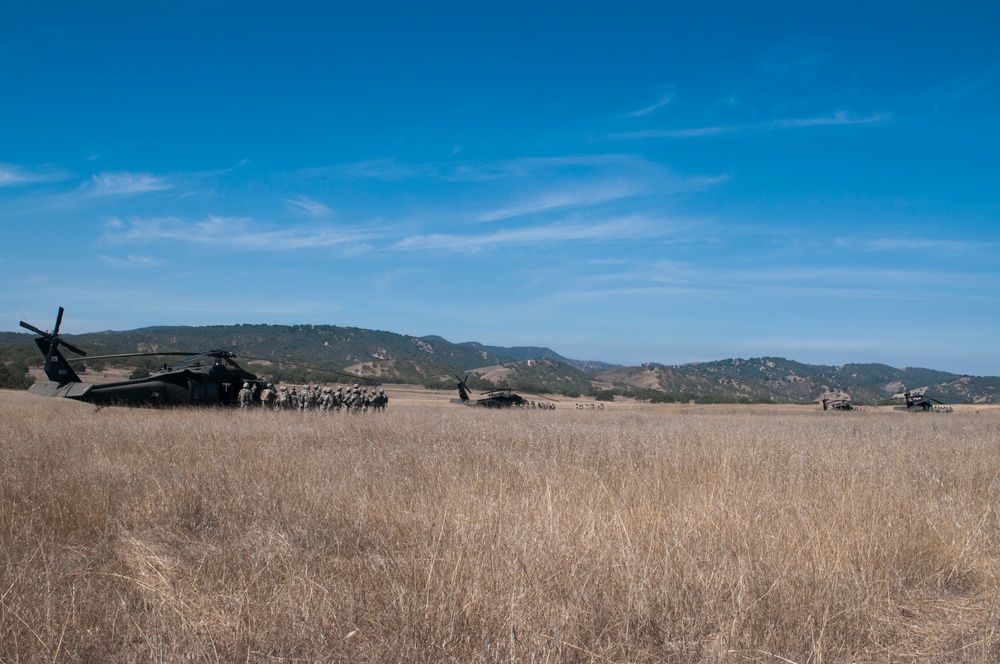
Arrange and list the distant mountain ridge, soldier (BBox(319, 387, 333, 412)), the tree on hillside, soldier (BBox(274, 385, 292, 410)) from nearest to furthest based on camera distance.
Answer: soldier (BBox(274, 385, 292, 410)) < soldier (BBox(319, 387, 333, 412)) < the tree on hillside < the distant mountain ridge

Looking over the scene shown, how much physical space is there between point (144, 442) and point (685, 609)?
343 inches

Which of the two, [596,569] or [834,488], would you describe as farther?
[834,488]

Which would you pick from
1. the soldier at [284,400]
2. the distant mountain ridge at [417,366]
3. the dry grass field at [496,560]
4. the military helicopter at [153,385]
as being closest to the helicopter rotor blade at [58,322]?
the military helicopter at [153,385]

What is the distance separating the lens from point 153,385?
18938 millimetres

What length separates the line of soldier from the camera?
67.4ft

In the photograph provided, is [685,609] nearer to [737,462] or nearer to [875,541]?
[875,541]

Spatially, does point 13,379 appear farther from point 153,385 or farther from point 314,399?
point 153,385

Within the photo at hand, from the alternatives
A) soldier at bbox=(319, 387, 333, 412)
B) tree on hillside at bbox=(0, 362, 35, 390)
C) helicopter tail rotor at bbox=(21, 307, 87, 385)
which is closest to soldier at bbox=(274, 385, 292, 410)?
soldier at bbox=(319, 387, 333, 412)

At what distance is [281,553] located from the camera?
13.9ft

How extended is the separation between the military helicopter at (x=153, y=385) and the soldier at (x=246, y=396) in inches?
6.5

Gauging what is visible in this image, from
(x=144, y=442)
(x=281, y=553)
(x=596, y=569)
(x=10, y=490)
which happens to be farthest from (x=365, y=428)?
(x=596, y=569)

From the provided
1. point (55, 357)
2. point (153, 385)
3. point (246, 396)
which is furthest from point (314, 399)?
point (55, 357)

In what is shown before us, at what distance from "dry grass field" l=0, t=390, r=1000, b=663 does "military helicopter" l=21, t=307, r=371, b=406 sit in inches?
464

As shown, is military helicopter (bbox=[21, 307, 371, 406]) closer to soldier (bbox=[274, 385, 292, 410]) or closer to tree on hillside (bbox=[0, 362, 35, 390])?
soldier (bbox=[274, 385, 292, 410])
